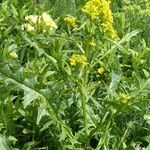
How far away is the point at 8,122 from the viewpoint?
111 inches

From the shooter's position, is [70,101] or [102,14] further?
[70,101]

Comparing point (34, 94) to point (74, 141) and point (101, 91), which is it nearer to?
point (74, 141)

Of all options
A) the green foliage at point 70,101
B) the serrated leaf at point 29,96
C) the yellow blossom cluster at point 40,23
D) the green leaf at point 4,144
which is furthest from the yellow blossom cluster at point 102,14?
the yellow blossom cluster at point 40,23

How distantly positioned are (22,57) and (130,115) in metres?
0.92

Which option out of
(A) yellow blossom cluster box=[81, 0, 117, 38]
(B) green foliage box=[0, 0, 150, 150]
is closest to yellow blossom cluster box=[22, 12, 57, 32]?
(B) green foliage box=[0, 0, 150, 150]

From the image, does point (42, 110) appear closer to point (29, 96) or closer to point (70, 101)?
point (29, 96)

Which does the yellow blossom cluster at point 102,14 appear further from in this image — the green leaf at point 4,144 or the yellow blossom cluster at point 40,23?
the yellow blossom cluster at point 40,23

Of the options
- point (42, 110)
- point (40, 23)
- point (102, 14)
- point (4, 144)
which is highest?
point (102, 14)

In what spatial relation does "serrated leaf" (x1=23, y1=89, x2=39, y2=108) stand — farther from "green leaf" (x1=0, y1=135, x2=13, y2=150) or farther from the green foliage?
"green leaf" (x1=0, y1=135, x2=13, y2=150)

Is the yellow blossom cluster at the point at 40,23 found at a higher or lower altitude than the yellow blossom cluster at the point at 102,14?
lower

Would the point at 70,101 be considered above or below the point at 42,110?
below

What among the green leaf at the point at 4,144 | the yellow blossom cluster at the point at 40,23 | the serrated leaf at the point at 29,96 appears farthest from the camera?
the yellow blossom cluster at the point at 40,23

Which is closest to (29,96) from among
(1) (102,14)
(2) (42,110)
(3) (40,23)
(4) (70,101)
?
(2) (42,110)

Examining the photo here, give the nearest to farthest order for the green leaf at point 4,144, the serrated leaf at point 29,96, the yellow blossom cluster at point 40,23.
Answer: the serrated leaf at point 29,96 < the green leaf at point 4,144 < the yellow blossom cluster at point 40,23
